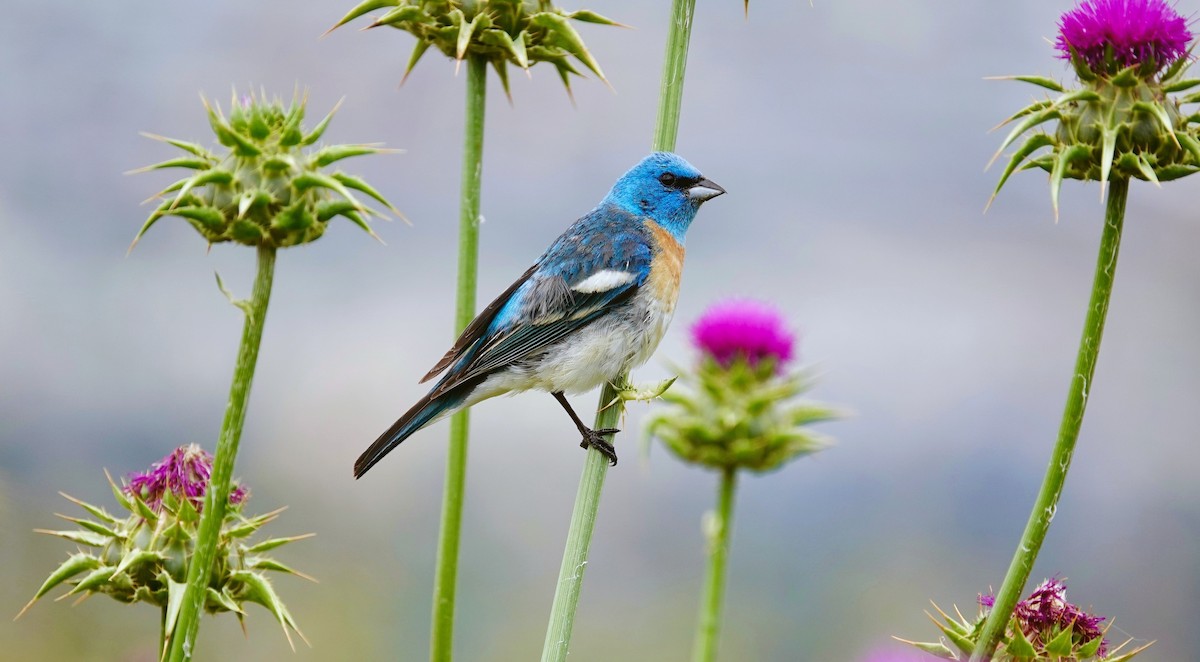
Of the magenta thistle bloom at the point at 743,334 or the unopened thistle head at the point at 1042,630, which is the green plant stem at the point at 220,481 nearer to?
the unopened thistle head at the point at 1042,630

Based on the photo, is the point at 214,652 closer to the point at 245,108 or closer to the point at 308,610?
the point at 308,610

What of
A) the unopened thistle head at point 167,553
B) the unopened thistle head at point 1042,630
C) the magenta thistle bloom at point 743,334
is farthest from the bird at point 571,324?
the unopened thistle head at point 1042,630

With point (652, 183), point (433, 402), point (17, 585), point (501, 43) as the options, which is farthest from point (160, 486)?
point (17, 585)

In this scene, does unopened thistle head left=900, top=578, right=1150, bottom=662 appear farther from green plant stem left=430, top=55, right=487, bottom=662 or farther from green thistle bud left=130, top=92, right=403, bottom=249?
green thistle bud left=130, top=92, right=403, bottom=249

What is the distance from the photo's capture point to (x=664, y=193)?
654cm

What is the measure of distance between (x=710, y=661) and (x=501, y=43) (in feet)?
8.65

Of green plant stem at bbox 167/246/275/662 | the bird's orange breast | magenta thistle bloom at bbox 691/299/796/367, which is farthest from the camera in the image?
magenta thistle bloom at bbox 691/299/796/367

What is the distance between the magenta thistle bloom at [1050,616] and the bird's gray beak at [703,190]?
2750 mm

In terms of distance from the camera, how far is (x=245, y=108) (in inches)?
179

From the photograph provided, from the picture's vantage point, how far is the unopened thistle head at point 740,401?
20.4 feet

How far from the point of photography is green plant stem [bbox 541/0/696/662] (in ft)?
11.4

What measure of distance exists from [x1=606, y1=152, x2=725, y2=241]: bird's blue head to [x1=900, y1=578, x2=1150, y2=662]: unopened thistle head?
2.77 metres

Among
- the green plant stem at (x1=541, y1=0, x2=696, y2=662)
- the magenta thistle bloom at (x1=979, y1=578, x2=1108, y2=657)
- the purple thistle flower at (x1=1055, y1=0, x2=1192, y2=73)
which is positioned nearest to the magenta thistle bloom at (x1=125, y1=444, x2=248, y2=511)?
the green plant stem at (x1=541, y1=0, x2=696, y2=662)

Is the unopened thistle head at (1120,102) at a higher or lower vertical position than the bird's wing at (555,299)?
higher
